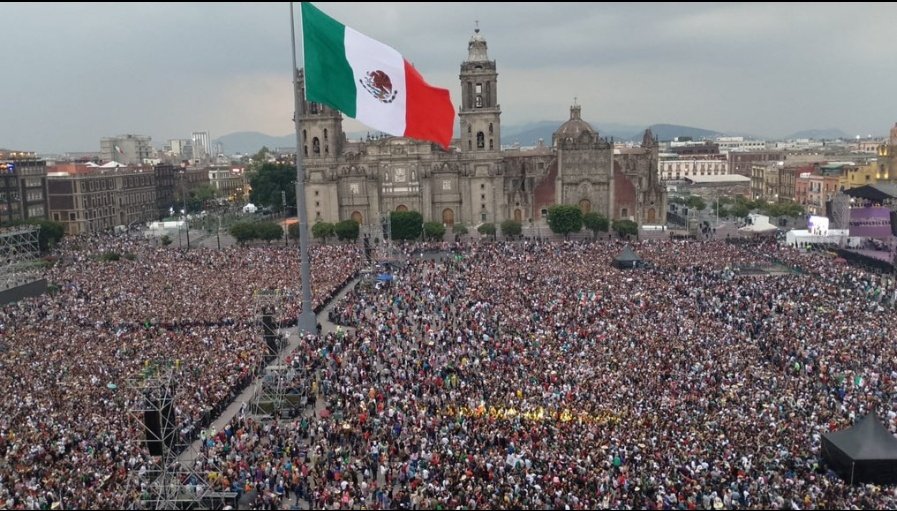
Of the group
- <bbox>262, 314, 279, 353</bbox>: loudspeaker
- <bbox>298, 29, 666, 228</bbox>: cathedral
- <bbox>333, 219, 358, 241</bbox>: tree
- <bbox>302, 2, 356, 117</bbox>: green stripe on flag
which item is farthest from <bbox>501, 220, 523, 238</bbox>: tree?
<bbox>302, 2, 356, 117</bbox>: green stripe on flag

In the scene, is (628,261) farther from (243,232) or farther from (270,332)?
(243,232)

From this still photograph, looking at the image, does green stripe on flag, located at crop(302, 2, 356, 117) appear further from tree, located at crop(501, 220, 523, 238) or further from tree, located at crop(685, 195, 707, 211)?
tree, located at crop(685, 195, 707, 211)

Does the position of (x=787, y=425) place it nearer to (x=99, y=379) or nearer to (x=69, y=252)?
(x=99, y=379)

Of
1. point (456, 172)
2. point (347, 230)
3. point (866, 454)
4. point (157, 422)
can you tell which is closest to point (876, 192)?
point (456, 172)

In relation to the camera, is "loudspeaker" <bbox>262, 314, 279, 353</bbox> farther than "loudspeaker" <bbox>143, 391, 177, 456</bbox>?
Yes

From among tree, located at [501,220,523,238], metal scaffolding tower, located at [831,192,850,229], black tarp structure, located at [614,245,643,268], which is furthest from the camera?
tree, located at [501,220,523,238]
